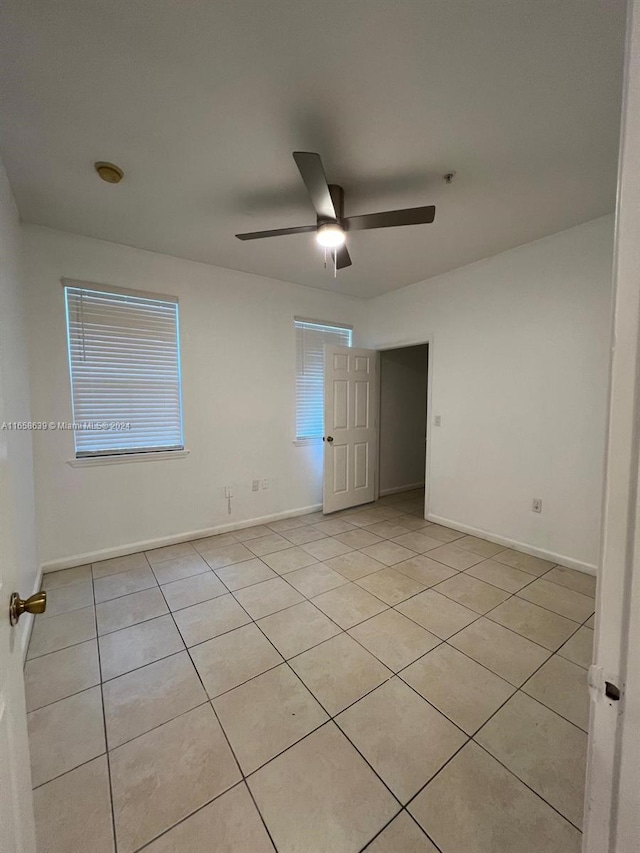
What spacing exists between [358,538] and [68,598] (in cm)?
231

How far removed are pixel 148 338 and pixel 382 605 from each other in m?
2.81

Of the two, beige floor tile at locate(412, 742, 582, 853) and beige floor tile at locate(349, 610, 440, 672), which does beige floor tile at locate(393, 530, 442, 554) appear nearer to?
beige floor tile at locate(349, 610, 440, 672)

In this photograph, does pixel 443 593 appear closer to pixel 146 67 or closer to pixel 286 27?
pixel 286 27

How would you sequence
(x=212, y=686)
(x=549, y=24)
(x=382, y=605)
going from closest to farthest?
(x=549, y=24) → (x=212, y=686) → (x=382, y=605)

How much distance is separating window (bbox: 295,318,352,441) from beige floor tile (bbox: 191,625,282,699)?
88.6 inches

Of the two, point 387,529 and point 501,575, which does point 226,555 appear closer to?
point 387,529

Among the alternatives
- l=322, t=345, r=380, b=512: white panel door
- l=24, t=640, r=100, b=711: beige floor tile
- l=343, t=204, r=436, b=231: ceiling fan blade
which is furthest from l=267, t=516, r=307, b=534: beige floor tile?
l=343, t=204, r=436, b=231: ceiling fan blade

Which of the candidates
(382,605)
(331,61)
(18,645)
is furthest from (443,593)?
(331,61)

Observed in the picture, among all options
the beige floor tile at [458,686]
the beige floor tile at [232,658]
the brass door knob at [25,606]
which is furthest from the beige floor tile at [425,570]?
the brass door knob at [25,606]

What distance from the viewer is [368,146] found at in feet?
5.61

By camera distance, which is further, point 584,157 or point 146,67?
point 584,157

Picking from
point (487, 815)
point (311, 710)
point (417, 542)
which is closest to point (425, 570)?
point (417, 542)

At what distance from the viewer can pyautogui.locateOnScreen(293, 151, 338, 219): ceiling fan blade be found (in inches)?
56.2

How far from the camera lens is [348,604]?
2193 mm
